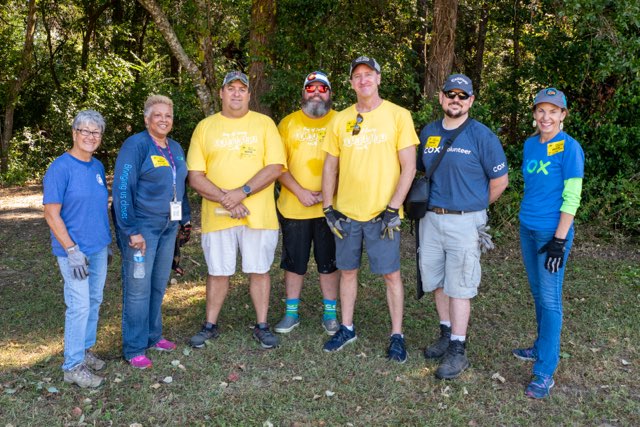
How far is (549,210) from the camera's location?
4.01m

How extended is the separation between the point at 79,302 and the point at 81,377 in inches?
21.5

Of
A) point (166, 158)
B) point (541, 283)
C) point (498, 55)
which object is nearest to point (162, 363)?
point (166, 158)

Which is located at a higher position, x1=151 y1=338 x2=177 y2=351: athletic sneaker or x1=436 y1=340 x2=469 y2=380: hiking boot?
x1=436 y1=340 x2=469 y2=380: hiking boot

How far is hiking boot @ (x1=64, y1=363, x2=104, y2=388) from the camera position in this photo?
4129 mm

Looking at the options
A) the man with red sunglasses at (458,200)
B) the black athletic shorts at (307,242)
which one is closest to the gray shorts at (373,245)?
the man with red sunglasses at (458,200)

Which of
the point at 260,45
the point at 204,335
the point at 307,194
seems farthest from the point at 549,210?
the point at 260,45

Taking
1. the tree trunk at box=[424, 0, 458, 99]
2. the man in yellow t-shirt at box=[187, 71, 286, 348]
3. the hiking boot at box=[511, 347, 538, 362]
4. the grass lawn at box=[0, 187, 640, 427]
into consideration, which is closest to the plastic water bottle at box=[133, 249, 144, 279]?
the man in yellow t-shirt at box=[187, 71, 286, 348]

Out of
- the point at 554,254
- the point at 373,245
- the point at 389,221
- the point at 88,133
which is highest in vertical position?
the point at 88,133

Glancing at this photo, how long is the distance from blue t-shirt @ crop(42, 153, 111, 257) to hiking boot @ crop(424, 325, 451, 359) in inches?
103

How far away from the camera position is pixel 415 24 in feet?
39.0

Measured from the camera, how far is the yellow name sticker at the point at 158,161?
14.1 feet

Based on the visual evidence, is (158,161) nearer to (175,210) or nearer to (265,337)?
(175,210)

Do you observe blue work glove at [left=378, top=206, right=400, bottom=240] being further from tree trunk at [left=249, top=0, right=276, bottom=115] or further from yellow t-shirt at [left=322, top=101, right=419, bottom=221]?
tree trunk at [left=249, top=0, right=276, bottom=115]

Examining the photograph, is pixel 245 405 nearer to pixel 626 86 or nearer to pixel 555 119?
pixel 555 119
